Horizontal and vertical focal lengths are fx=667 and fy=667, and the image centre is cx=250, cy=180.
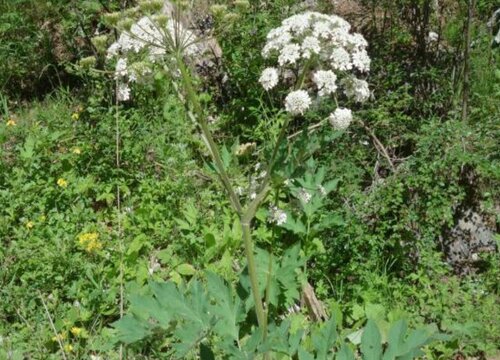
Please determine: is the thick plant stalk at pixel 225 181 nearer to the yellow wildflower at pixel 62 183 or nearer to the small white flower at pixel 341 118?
Answer: the small white flower at pixel 341 118

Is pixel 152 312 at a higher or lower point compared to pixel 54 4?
lower

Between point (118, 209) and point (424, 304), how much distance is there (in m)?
2.06

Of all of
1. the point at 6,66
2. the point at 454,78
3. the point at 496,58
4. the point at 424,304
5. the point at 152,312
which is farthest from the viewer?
the point at 6,66

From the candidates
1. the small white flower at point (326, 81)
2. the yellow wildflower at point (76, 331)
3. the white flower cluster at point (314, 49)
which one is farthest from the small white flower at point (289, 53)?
the yellow wildflower at point (76, 331)

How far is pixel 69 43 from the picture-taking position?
620 centimetres

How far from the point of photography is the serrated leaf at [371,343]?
2537 millimetres

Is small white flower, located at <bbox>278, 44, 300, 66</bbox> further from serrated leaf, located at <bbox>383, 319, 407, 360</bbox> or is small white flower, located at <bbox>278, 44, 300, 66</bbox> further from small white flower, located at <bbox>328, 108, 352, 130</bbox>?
serrated leaf, located at <bbox>383, 319, 407, 360</bbox>

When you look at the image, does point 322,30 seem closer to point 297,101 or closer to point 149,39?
point 297,101

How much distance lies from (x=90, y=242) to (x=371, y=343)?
2243mm

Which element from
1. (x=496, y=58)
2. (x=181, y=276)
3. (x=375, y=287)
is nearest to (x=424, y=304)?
(x=375, y=287)

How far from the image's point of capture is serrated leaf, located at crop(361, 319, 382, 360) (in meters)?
2.54

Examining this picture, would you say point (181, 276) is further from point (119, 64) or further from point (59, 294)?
point (119, 64)

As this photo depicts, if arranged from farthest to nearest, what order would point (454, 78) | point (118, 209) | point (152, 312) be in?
point (454, 78), point (118, 209), point (152, 312)

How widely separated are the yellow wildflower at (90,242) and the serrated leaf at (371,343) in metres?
2.19
